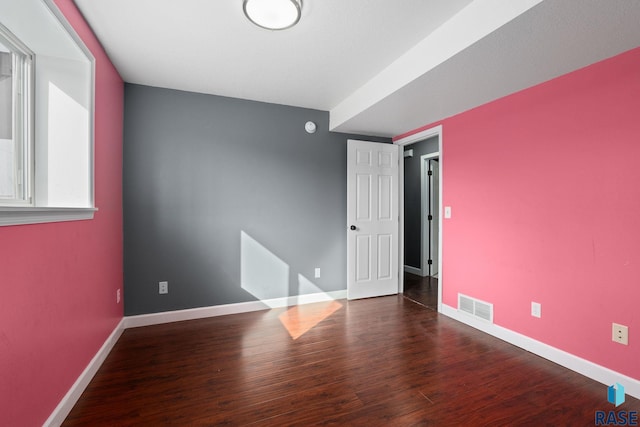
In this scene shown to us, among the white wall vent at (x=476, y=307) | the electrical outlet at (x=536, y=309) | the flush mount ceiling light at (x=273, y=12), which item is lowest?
the white wall vent at (x=476, y=307)

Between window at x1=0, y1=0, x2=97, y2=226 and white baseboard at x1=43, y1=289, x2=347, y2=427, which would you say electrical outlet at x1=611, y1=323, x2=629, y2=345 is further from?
window at x1=0, y1=0, x2=97, y2=226

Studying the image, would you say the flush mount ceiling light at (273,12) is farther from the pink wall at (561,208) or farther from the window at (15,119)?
the pink wall at (561,208)

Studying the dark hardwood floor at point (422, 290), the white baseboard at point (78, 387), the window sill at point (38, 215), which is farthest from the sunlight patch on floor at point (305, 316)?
the window sill at point (38, 215)

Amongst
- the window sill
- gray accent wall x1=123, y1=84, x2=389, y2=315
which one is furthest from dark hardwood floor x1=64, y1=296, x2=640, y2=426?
the window sill

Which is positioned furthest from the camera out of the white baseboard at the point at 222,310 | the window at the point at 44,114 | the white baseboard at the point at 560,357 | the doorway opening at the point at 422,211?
the doorway opening at the point at 422,211

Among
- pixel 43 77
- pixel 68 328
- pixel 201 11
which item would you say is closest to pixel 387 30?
pixel 201 11

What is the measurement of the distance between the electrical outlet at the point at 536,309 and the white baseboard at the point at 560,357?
21 centimetres

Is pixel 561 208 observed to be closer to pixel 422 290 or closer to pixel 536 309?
pixel 536 309

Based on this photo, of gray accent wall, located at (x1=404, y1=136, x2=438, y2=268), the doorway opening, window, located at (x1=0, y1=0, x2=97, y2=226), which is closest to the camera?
window, located at (x1=0, y1=0, x2=97, y2=226)

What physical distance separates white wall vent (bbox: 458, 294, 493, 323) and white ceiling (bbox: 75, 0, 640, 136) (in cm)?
197

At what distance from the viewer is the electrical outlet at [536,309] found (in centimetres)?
225

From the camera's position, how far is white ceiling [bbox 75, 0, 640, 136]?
5.08ft

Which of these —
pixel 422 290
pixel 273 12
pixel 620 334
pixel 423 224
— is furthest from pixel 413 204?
pixel 273 12

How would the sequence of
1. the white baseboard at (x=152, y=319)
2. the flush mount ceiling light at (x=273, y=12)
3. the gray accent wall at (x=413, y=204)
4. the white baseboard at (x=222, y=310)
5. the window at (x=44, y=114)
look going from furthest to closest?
the gray accent wall at (x=413, y=204) → the white baseboard at (x=222, y=310) → the flush mount ceiling light at (x=273, y=12) → the white baseboard at (x=152, y=319) → the window at (x=44, y=114)
